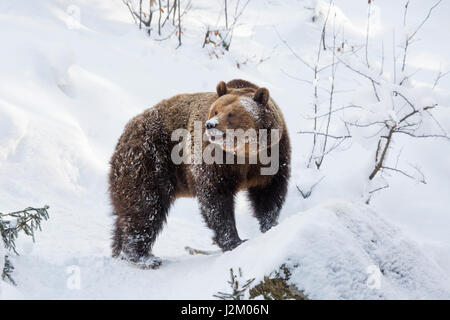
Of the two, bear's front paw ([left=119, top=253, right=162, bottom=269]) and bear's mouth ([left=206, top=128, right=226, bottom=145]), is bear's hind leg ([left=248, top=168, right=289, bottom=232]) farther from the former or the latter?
bear's front paw ([left=119, top=253, right=162, bottom=269])

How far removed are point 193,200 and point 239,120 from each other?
11.4 ft

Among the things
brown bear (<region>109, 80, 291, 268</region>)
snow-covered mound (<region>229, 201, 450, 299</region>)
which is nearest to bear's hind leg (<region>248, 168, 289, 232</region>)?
brown bear (<region>109, 80, 291, 268</region>)

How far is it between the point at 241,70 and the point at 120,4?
383cm

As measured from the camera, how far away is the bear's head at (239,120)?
142 inches

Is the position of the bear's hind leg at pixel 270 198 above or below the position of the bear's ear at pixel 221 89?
below

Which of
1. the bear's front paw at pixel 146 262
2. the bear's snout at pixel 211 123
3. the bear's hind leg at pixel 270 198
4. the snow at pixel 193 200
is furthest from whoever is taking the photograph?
the bear's hind leg at pixel 270 198

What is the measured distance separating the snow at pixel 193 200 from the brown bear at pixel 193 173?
15.0 inches

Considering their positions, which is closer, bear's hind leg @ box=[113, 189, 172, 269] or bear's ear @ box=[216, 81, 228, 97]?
bear's ear @ box=[216, 81, 228, 97]

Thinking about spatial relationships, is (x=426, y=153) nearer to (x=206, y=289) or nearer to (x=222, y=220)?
(x=222, y=220)

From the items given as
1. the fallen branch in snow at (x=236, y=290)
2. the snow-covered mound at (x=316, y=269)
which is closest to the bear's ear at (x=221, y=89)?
the snow-covered mound at (x=316, y=269)

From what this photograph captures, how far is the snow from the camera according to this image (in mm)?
2443

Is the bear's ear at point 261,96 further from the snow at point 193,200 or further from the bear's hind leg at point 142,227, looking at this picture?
the bear's hind leg at point 142,227

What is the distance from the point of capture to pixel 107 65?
869 cm

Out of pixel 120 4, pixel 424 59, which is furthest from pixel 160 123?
pixel 120 4
